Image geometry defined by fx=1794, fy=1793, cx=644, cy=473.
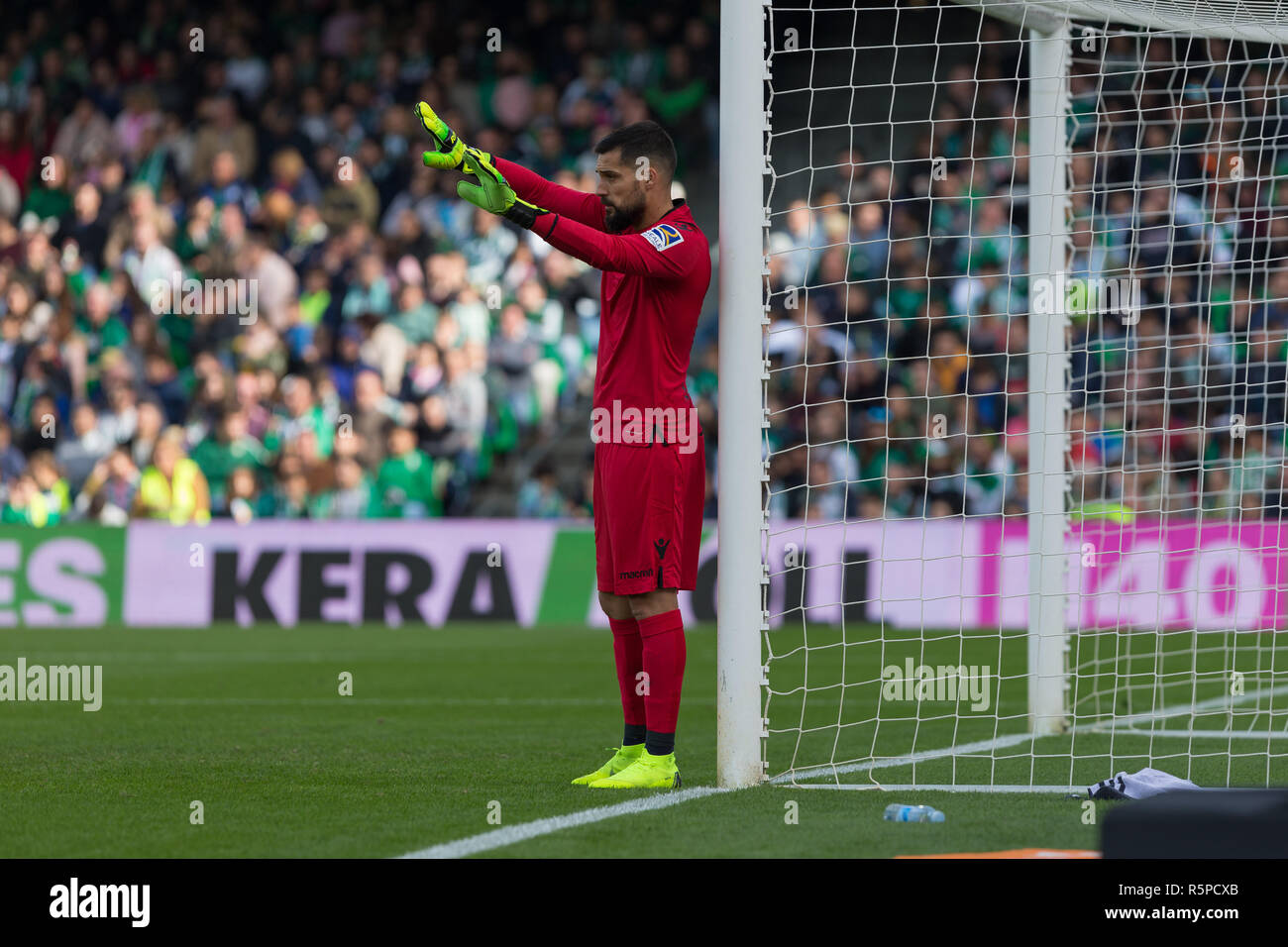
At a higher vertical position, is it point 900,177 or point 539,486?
point 900,177

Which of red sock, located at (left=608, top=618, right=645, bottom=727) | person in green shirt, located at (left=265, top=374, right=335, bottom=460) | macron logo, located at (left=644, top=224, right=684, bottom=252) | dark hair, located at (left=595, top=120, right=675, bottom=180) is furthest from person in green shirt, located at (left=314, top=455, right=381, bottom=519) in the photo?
macron logo, located at (left=644, top=224, right=684, bottom=252)

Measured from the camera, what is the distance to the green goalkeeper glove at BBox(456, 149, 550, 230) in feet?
17.4

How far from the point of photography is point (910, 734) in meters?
7.78

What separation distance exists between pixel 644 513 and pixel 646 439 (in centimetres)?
23

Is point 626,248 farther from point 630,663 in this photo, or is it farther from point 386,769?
point 386,769

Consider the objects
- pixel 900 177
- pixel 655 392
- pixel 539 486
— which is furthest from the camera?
pixel 900 177

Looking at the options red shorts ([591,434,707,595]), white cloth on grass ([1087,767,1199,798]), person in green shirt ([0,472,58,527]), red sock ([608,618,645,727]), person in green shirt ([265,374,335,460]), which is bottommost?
white cloth on grass ([1087,767,1199,798])

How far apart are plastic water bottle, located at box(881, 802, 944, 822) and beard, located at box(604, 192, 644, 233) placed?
2077 millimetres

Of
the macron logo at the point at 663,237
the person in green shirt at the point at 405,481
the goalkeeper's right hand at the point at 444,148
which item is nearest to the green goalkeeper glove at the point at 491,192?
the goalkeeper's right hand at the point at 444,148

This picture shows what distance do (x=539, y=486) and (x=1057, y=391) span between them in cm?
810

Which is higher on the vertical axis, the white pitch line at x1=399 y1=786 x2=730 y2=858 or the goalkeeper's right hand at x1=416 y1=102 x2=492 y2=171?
the goalkeeper's right hand at x1=416 y1=102 x2=492 y2=171

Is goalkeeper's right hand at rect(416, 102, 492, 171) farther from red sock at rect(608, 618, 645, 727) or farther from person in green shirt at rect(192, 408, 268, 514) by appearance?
person in green shirt at rect(192, 408, 268, 514)
